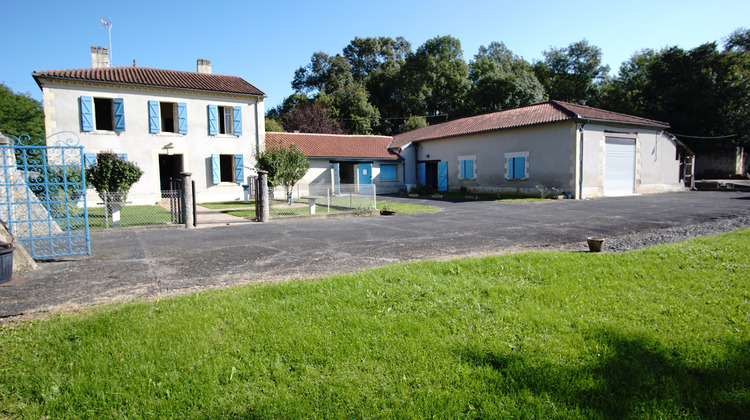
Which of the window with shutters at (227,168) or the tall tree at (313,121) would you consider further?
the tall tree at (313,121)

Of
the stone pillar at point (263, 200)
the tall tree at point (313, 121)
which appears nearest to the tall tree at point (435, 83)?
the tall tree at point (313, 121)

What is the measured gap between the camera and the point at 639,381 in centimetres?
265

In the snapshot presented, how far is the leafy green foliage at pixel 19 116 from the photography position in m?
29.4

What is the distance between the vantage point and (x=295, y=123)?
34.3 m

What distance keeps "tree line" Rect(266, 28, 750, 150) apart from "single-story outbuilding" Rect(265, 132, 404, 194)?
734 cm

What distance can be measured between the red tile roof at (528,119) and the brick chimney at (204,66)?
12879 mm

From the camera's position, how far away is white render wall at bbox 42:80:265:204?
17.4 meters

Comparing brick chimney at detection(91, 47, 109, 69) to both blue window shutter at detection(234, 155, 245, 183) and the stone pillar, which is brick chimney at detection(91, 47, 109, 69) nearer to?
blue window shutter at detection(234, 155, 245, 183)

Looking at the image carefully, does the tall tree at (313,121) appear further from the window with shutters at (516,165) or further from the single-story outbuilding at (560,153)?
the window with shutters at (516,165)

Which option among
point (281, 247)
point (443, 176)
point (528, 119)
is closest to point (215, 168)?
point (443, 176)

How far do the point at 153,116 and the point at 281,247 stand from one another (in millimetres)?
15178

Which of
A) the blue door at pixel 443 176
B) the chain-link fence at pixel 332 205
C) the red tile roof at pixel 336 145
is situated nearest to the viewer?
the chain-link fence at pixel 332 205

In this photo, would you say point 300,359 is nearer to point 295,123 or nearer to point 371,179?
point 371,179

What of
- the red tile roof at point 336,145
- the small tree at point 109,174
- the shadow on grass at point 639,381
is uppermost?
the red tile roof at point 336,145
